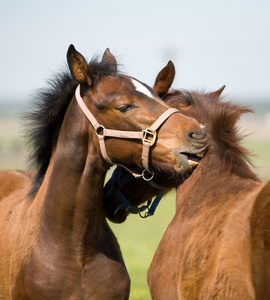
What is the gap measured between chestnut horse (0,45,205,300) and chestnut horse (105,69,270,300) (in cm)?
24

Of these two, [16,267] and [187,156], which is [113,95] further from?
[16,267]

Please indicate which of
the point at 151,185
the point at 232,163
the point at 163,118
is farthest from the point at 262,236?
the point at 151,185

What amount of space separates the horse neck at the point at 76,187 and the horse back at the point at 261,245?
70.9 inches

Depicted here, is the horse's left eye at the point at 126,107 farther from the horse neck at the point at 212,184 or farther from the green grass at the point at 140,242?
the green grass at the point at 140,242

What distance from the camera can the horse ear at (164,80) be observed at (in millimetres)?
5074

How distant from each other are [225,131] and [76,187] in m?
1.35

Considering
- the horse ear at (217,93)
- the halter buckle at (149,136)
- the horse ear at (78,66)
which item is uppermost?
the horse ear at (217,93)

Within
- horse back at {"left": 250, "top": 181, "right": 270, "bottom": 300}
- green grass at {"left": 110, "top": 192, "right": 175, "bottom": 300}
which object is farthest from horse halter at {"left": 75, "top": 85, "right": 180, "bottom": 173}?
green grass at {"left": 110, "top": 192, "right": 175, "bottom": 300}

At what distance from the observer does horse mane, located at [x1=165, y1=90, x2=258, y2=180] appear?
434cm

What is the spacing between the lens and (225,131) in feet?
14.5

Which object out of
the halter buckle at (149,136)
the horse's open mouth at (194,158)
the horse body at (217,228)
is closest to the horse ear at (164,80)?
the horse body at (217,228)

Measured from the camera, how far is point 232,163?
432cm

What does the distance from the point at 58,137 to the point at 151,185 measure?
0.95 meters

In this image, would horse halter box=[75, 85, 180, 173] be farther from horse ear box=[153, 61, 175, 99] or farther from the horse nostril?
horse ear box=[153, 61, 175, 99]
